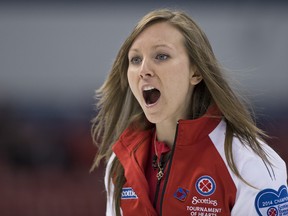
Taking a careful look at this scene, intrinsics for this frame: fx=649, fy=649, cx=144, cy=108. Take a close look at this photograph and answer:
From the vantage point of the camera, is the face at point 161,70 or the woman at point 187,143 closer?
the woman at point 187,143

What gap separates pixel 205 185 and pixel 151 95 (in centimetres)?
46

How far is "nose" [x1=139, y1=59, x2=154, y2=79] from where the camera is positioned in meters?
2.53

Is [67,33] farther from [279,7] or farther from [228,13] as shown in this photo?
[279,7]

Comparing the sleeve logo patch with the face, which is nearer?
the sleeve logo patch

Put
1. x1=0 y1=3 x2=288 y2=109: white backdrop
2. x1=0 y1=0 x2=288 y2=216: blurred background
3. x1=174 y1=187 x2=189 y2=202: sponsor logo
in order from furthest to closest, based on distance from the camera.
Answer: x1=0 y1=3 x2=288 y2=109: white backdrop
x1=0 y1=0 x2=288 y2=216: blurred background
x1=174 y1=187 x2=189 y2=202: sponsor logo

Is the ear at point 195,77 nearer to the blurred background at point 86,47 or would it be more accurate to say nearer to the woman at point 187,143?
the woman at point 187,143

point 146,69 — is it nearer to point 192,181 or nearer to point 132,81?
point 132,81

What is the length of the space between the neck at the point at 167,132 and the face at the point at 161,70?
84 mm

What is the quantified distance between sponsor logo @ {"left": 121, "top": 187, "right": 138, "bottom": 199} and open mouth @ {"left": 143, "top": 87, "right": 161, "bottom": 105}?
37 centimetres

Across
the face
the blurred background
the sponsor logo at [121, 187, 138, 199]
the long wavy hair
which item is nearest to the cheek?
the face

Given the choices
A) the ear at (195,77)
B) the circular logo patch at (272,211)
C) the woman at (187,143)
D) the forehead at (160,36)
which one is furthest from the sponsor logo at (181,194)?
the forehead at (160,36)

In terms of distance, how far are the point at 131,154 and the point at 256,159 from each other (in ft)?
1.92

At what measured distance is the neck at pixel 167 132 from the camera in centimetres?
270

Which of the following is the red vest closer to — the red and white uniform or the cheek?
the red and white uniform
